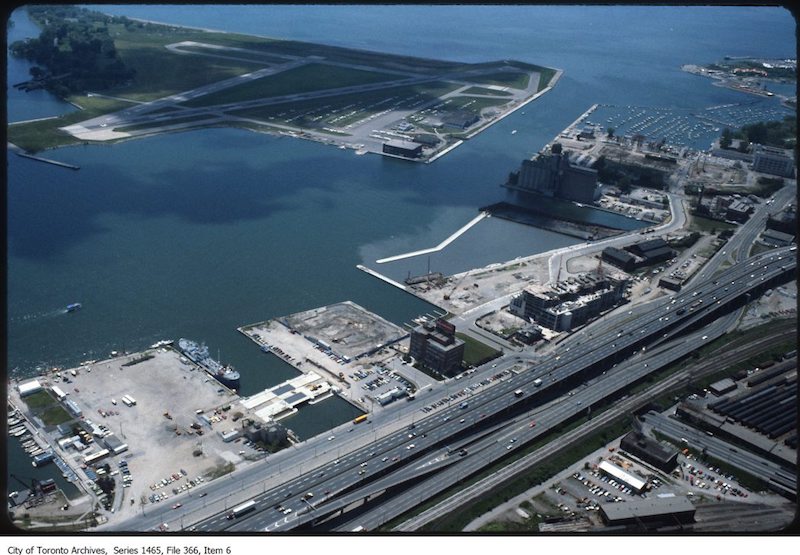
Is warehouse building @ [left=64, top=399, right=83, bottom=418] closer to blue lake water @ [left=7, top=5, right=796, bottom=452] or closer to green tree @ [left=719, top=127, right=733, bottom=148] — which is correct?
blue lake water @ [left=7, top=5, right=796, bottom=452]

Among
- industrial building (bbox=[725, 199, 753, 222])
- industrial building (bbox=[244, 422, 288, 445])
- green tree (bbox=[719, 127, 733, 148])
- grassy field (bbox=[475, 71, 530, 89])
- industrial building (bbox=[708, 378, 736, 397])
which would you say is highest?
grassy field (bbox=[475, 71, 530, 89])

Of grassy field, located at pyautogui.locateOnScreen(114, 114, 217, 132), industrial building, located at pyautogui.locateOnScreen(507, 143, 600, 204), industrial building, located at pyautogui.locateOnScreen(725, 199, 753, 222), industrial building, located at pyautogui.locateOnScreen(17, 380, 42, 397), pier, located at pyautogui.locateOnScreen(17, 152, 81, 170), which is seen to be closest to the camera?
industrial building, located at pyautogui.locateOnScreen(17, 380, 42, 397)

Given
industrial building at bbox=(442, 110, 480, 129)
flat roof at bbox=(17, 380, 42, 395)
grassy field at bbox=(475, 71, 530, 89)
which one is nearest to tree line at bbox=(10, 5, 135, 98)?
industrial building at bbox=(442, 110, 480, 129)

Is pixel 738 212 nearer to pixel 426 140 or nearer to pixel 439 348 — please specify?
pixel 426 140

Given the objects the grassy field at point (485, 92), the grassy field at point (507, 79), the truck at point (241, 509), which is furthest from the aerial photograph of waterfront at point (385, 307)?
the grassy field at point (507, 79)

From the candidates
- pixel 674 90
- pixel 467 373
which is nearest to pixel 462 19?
pixel 674 90

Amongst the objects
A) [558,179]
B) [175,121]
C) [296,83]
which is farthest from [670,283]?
[296,83]
